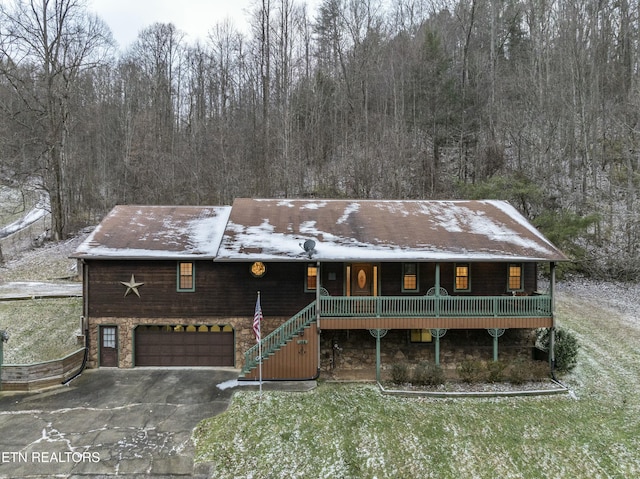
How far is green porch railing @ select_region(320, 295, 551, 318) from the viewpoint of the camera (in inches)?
623

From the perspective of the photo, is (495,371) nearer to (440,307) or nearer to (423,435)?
(440,307)

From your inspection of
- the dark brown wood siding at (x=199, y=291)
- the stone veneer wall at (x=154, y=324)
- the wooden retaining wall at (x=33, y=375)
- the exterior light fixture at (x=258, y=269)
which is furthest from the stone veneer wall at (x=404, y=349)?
the wooden retaining wall at (x=33, y=375)

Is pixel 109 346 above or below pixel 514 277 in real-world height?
below

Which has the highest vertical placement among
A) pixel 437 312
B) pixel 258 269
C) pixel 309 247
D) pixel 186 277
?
pixel 309 247

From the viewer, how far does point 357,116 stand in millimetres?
35969

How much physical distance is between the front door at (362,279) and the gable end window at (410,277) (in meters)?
1.31

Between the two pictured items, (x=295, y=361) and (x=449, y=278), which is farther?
(x=449, y=278)

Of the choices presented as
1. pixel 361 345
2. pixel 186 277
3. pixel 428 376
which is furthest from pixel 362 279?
pixel 186 277

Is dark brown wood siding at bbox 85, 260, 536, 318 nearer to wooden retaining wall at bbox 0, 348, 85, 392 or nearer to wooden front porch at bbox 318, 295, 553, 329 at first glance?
wooden front porch at bbox 318, 295, 553, 329

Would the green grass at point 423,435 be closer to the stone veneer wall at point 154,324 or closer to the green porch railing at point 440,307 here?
the green porch railing at point 440,307

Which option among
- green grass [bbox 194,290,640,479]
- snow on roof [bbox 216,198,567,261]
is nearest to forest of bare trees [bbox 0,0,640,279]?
snow on roof [bbox 216,198,567,261]

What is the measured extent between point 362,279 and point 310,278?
7.27ft

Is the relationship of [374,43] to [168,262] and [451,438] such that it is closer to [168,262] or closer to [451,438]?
[168,262]

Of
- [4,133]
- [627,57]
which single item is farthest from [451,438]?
[4,133]
